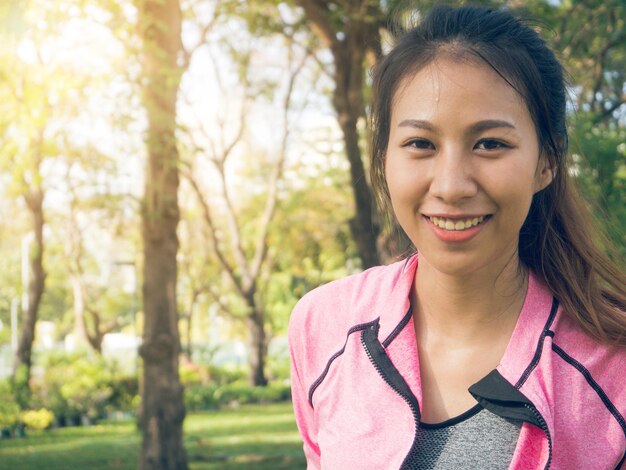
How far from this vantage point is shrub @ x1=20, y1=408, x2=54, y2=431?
1728cm

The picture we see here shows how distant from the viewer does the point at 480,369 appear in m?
1.99

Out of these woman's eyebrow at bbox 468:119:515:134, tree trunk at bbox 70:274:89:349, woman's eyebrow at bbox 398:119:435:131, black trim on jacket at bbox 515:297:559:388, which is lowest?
black trim on jacket at bbox 515:297:559:388

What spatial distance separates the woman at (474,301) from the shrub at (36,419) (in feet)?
53.1

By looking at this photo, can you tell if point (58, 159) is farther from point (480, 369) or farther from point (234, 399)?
point (480, 369)

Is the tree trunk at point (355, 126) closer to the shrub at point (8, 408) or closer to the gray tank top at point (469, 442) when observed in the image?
the gray tank top at point (469, 442)

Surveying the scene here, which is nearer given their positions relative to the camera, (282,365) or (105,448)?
(105,448)

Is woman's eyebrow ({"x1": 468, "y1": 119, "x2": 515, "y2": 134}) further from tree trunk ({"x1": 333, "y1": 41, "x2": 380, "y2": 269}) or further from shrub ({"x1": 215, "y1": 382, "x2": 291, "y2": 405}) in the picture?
shrub ({"x1": 215, "y1": 382, "x2": 291, "y2": 405})

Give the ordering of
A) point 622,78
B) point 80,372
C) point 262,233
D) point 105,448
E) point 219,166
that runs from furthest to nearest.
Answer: point 262,233 → point 219,166 → point 80,372 → point 105,448 → point 622,78

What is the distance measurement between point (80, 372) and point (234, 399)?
511cm

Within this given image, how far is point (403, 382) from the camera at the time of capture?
199 centimetres

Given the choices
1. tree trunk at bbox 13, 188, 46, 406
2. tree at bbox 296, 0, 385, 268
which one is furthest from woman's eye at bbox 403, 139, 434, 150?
tree trunk at bbox 13, 188, 46, 406

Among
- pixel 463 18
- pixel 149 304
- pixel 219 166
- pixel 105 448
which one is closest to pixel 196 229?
pixel 219 166

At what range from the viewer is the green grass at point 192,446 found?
40.9ft

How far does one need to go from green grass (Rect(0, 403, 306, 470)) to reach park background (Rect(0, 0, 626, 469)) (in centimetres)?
6
